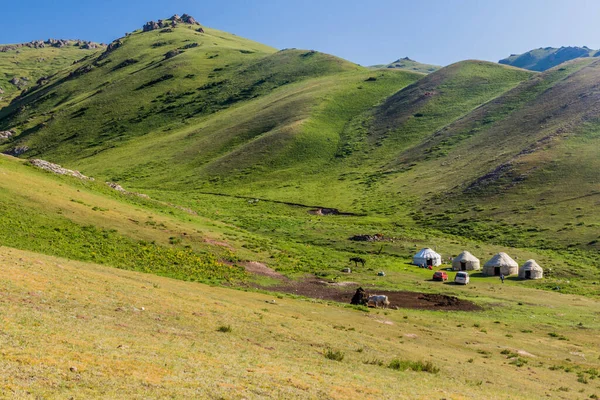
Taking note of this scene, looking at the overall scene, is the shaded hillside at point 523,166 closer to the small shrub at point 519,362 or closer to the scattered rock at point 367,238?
the scattered rock at point 367,238

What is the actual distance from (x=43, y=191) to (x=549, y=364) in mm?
53109

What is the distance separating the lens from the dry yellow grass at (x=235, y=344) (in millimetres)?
15838

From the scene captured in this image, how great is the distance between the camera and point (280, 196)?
12631 centimetres

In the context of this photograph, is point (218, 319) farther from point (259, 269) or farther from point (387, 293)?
point (387, 293)

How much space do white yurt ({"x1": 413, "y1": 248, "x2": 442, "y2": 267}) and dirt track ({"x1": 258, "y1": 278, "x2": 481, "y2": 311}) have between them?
67.0 ft

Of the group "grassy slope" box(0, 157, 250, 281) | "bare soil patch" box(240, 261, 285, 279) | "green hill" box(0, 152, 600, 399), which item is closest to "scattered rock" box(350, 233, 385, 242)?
"green hill" box(0, 152, 600, 399)

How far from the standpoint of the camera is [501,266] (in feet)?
226

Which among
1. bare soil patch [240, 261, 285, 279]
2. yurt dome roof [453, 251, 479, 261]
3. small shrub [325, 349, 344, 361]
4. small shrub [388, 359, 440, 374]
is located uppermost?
yurt dome roof [453, 251, 479, 261]

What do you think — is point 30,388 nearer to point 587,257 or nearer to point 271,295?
point 271,295

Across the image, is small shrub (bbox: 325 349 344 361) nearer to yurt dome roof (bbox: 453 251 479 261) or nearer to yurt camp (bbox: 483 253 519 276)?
yurt camp (bbox: 483 253 519 276)

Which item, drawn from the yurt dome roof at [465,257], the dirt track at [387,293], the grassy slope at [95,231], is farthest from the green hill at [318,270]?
the yurt dome roof at [465,257]

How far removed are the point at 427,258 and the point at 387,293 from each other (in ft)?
74.9

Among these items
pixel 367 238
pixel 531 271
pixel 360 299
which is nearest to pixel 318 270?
pixel 360 299

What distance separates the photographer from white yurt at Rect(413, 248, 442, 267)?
240 ft
